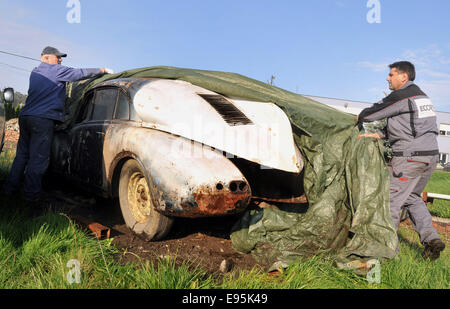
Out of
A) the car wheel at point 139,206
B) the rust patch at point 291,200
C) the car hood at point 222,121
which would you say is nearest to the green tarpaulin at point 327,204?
the rust patch at point 291,200

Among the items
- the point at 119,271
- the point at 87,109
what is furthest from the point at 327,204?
the point at 87,109

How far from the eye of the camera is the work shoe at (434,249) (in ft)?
11.3

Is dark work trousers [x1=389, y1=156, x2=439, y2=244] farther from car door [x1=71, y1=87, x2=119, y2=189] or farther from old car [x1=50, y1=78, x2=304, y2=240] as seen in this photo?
car door [x1=71, y1=87, x2=119, y2=189]

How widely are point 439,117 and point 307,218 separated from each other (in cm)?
4169

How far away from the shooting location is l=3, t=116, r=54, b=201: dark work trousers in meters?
4.02

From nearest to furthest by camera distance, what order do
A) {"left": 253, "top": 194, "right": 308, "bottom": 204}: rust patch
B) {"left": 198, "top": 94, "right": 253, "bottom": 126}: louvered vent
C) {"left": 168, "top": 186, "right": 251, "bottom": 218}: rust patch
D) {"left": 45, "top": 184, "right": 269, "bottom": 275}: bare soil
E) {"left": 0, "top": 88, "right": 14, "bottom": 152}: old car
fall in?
{"left": 168, "top": 186, "right": 251, "bottom": 218}: rust patch, {"left": 45, "top": 184, "right": 269, "bottom": 275}: bare soil, {"left": 198, "top": 94, "right": 253, "bottom": 126}: louvered vent, {"left": 253, "top": 194, "right": 308, "bottom": 204}: rust patch, {"left": 0, "top": 88, "right": 14, "bottom": 152}: old car

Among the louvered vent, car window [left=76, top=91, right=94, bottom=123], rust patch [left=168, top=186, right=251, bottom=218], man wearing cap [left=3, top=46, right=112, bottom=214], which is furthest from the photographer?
car window [left=76, top=91, right=94, bottom=123]

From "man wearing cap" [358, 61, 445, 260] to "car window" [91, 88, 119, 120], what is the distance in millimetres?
3008

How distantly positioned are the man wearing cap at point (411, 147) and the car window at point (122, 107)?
8.98 feet

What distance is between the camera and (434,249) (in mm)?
3465

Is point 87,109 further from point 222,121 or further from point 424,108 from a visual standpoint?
point 424,108

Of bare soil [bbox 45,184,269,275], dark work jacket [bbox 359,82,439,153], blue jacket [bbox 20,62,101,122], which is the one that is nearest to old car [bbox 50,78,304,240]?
bare soil [bbox 45,184,269,275]

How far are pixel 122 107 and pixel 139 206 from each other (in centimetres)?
116

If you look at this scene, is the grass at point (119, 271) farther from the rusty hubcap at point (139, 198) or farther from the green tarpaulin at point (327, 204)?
the rusty hubcap at point (139, 198)
